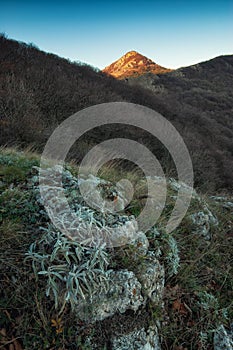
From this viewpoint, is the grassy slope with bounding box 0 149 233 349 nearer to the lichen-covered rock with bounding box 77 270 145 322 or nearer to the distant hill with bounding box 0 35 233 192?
the lichen-covered rock with bounding box 77 270 145 322

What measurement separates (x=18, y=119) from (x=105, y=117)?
342 centimetres

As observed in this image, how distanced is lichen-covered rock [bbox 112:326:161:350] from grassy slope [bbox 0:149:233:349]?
0.36 feet

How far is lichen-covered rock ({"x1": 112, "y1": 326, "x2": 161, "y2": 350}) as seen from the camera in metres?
1.40

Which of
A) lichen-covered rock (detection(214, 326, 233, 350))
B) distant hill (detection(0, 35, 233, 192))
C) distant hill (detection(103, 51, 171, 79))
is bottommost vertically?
lichen-covered rock (detection(214, 326, 233, 350))

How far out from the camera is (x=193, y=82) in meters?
27.3

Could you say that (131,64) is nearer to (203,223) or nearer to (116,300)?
(203,223)

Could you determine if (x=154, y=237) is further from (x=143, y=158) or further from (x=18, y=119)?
(x=18, y=119)

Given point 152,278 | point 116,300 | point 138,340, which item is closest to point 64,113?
point 152,278

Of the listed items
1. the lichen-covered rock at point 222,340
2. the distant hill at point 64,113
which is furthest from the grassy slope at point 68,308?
the distant hill at point 64,113

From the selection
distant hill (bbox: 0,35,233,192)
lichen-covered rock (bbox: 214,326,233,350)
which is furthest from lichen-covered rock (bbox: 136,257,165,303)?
distant hill (bbox: 0,35,233,192)

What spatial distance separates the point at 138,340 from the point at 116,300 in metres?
0.29

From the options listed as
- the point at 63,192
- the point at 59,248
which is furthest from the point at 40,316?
the point at 63,192

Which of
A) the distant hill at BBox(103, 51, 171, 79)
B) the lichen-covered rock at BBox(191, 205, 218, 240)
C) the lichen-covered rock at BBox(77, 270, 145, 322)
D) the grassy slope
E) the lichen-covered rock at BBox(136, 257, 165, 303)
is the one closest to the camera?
the grassy slope

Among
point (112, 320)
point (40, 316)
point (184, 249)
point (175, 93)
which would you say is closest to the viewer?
point (40, 316)
